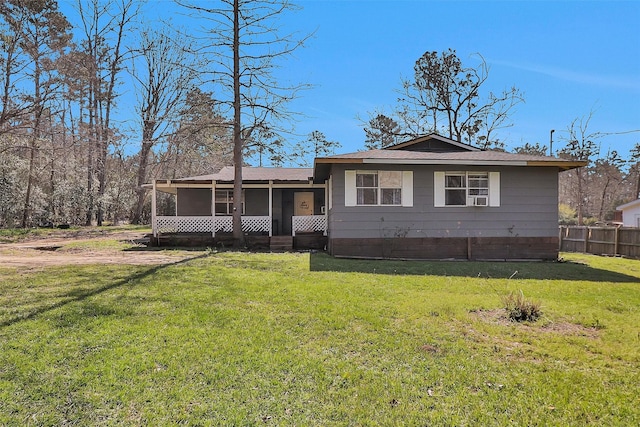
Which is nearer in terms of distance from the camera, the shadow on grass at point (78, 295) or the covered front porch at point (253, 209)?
the shadow on grass at point (78, 295)

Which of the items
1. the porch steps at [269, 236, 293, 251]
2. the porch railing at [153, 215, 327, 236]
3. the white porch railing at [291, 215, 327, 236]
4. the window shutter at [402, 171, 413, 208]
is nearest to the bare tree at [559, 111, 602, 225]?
the window shutter at [402, 171, 413, 208]

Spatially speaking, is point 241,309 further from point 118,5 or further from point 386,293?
point 118,5

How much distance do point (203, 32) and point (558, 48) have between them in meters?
15.0

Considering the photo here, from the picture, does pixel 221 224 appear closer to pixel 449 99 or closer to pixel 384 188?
pixel 384 188

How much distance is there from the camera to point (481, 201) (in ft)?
36.5

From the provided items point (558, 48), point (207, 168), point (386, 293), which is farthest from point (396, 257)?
point (207, 168)

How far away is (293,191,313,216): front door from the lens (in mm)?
16156

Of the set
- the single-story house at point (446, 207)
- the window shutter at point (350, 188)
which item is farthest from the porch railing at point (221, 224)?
the window shutter at point (350, 188)

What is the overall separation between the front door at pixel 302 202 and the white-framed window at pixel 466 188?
6425 millimetres

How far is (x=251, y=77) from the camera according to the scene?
13.5m

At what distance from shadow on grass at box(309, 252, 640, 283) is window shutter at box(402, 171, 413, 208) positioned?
205 centimetres

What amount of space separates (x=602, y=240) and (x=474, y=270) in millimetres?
9530

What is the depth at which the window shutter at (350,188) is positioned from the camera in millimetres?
10820

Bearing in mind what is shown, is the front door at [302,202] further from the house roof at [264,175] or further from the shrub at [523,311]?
the shrub at [523,311]
